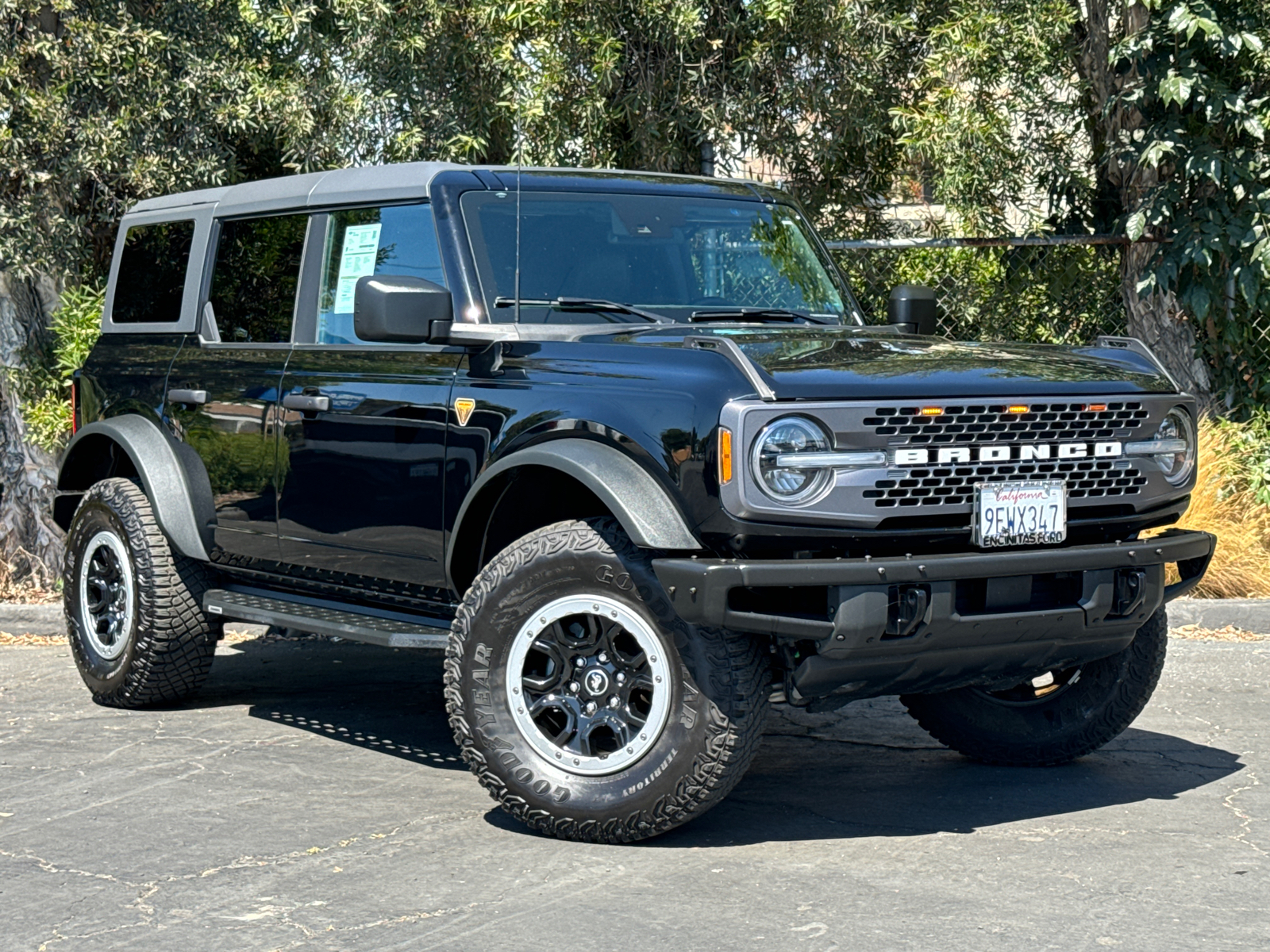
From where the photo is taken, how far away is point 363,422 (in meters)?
6.18

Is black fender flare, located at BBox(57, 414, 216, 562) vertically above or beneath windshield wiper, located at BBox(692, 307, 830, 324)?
beneath

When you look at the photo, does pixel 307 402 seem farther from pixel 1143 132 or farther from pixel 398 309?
pixel 1143 132

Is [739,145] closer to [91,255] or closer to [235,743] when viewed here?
[91,255]

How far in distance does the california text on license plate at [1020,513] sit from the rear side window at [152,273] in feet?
12.6

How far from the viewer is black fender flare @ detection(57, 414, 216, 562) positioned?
7031 mm

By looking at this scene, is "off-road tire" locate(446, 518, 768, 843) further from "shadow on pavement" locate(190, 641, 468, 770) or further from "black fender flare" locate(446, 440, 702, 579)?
"shadow on pavement" locate(190, 641, 468, 770)

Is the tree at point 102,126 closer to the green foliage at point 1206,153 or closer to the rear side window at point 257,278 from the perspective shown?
the rear side window at point 257,278

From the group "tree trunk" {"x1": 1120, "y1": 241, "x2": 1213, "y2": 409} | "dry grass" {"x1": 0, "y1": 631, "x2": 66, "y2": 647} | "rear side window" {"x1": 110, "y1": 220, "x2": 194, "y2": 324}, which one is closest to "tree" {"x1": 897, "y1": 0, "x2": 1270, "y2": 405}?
"tree trunk" {"x1": 1120, "y1": 241, "x2": 1213, "y2": 409}

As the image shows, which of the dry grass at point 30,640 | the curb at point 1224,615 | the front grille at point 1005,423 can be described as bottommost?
the dry grass at point 30,640

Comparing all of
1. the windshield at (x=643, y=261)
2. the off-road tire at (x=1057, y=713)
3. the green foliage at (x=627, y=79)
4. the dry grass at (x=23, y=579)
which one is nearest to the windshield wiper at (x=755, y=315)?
the windshield at (x=643, y=261)

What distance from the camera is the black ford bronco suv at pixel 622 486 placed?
4.95 m

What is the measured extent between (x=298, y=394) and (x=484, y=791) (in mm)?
1613

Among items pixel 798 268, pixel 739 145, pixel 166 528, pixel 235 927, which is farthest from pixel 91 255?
→ pixel 235 927

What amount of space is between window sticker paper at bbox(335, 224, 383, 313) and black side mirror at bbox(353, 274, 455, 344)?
2.35 feet
